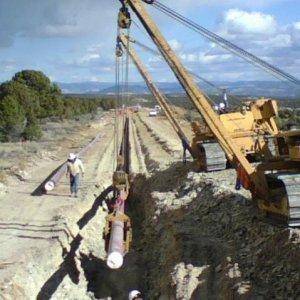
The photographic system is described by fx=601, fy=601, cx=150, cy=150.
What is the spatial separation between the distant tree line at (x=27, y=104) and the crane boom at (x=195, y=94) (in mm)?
36122

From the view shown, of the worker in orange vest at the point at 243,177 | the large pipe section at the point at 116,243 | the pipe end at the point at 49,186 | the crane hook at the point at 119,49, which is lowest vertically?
the pipe end at the point at 49,186

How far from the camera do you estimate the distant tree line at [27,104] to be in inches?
2036

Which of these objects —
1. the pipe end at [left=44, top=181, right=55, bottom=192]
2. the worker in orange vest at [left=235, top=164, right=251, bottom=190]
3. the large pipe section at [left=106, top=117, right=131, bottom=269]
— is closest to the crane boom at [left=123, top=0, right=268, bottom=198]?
the worker in orange vest at [left=235, top=164, right=251, bottom=190]

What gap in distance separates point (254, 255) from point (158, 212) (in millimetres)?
7210

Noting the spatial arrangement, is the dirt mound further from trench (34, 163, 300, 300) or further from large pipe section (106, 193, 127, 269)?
large pipe section (106, 193, 127, 269)

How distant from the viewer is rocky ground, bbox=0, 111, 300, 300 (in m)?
11.9

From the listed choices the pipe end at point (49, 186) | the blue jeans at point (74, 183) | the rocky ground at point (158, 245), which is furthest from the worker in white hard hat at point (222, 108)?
the pipe end at point (49, 186)

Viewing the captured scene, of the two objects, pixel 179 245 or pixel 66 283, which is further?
pixel 66 283

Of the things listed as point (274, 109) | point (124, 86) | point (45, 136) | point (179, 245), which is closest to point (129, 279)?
point (179, 245)

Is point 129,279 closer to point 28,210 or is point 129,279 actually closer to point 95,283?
point 95,283

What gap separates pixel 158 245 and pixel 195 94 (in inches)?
184

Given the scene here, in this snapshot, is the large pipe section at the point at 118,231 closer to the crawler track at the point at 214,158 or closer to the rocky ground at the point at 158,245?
the rocky ground at the point at 158,245

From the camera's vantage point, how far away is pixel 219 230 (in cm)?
1491

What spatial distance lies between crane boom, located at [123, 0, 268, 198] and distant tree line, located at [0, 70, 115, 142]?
36.1 m
